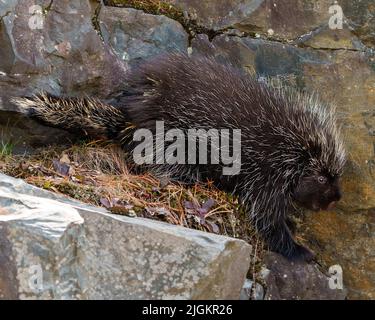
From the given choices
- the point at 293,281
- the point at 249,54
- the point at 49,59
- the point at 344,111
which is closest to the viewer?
the point at 293,281

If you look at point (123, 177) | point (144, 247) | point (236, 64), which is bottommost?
point (144, 247)

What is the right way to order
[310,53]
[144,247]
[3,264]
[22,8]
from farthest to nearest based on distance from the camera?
[310,53] → [22,8] → [144,247] → [3,264]

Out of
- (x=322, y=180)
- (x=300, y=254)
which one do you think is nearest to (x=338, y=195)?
(x=322, y=180)

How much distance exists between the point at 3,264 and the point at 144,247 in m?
0.65

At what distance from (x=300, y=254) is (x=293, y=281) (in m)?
0.18

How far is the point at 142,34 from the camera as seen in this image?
498cm

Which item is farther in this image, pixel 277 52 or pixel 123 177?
pixel 277 52

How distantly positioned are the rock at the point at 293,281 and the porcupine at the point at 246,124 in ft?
0.24

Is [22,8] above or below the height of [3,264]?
above

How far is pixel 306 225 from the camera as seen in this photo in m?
4.76

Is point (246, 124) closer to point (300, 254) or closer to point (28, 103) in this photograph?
point (300, 254)

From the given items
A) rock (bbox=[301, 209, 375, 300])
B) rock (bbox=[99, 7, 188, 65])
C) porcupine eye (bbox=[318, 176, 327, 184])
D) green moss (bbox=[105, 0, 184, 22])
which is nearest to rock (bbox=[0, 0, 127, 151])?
rock (bbox=[99, 7, 188, 65])
